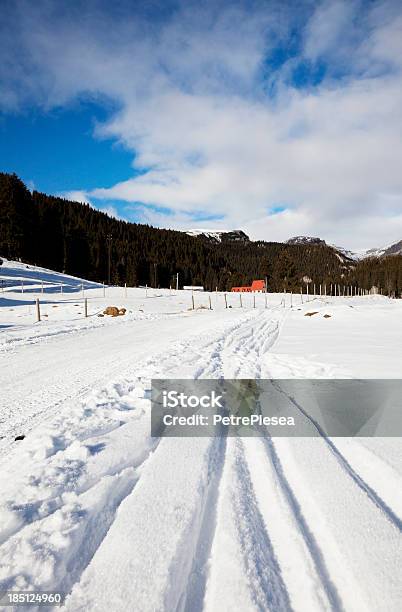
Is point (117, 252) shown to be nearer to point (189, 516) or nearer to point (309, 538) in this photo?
point (189, 516)

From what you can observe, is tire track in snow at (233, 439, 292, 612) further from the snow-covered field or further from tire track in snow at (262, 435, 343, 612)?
tire track in snow at (262, 435, 343, 612)

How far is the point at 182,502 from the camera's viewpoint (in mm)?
2029

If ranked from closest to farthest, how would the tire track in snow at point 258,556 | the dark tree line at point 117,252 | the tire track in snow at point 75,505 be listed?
the tire track in snow at point 258,556 → the tire track in snow at point 75,505 → the dark tree line at point 117,252

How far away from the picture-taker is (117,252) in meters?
94.8

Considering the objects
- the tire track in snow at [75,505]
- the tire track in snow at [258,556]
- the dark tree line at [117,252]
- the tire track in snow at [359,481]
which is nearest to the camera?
the tire track in snow at [258,556]

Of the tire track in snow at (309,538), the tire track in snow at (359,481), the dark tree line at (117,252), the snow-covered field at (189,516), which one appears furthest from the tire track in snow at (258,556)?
the dark tree line at (117,252)

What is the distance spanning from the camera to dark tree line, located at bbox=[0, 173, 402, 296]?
59.8 m

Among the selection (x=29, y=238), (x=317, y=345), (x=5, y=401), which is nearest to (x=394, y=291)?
(x=29, y=238)

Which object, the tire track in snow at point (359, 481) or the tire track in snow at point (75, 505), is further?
the tire track in snow at point (359, 481)

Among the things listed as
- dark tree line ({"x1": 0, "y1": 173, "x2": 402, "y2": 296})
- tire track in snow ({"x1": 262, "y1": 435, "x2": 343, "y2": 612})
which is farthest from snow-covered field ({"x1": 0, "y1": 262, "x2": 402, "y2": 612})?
dark tree line ({"x1": 0, "y1": 173, "x2": 402, "y2": 296})

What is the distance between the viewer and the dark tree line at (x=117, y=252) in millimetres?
59781

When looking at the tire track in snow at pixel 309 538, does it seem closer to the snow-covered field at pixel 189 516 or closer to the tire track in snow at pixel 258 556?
the snow-covered field at pixel 189 516

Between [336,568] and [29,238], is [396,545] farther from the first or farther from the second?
[29,238]

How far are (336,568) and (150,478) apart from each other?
1.28 m
